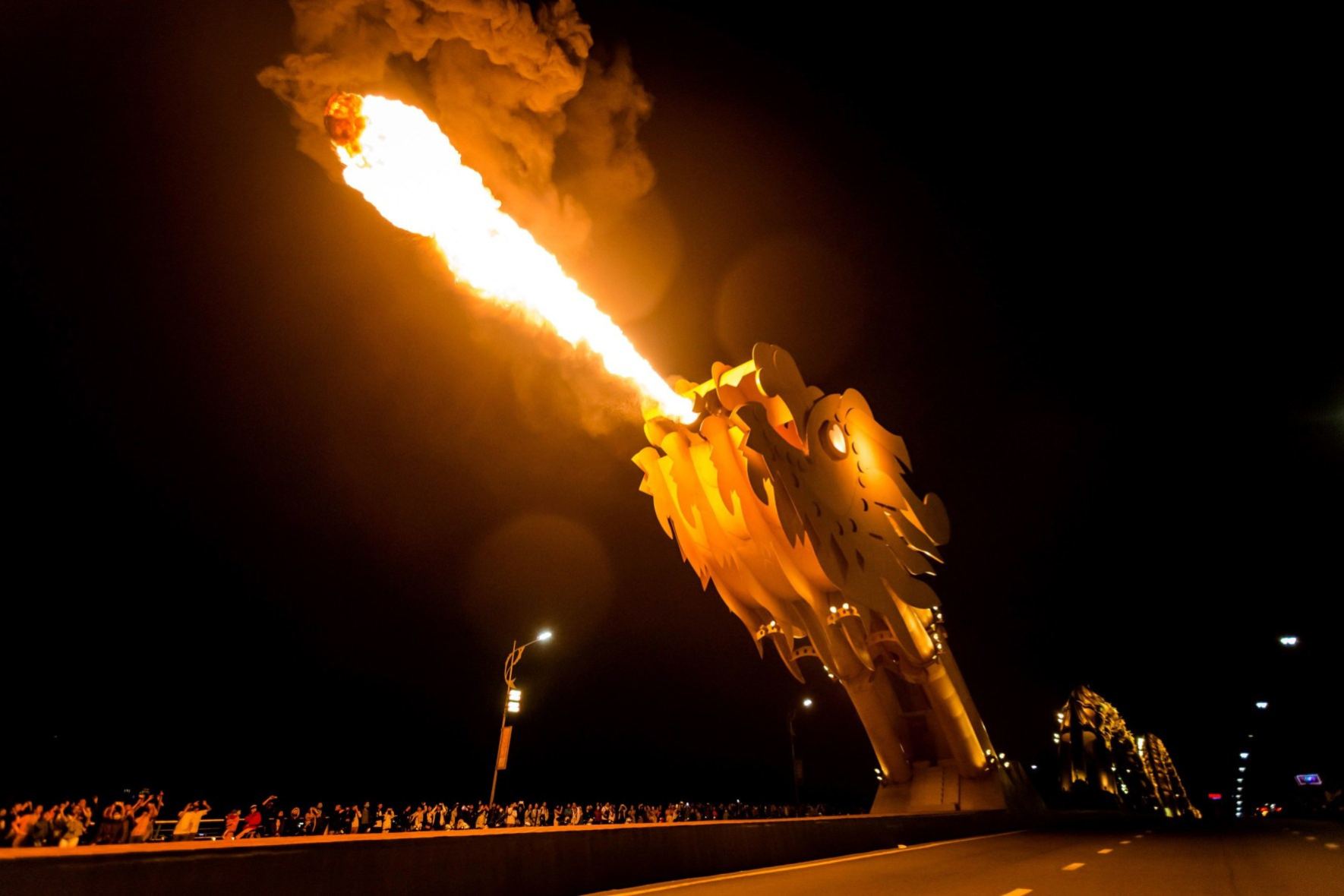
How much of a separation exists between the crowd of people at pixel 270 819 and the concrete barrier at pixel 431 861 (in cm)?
95

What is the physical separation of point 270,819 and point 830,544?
16.6 m

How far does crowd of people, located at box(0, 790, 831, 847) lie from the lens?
11.0 meters

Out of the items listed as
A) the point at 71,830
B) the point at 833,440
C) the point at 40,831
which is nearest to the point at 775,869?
the point at 40,831

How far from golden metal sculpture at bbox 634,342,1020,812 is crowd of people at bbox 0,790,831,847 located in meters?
6.77

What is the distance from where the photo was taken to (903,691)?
2820 centimetres

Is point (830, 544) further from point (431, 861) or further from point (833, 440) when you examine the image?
point (431, 861)

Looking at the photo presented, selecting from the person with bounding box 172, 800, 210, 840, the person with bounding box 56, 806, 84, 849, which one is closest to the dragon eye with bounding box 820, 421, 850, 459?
the person with bounding box 172, 800, 210, 840

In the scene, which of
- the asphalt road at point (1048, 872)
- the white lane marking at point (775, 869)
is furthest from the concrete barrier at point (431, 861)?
the asphalt road at point (1048, 872)

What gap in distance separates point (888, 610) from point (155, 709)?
31.9 metres

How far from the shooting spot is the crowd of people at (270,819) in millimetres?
10969

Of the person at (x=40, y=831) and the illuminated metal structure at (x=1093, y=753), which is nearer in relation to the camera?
the person at (x=40, y=831)

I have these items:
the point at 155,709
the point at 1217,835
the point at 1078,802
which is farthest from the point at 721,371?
the point at 1078,802

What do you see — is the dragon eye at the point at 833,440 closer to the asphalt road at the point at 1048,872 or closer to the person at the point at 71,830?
the asphalt road at the point at 1048,872

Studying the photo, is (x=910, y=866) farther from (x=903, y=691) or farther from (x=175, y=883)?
(x=903, y=691)
